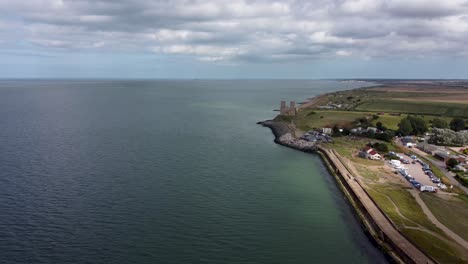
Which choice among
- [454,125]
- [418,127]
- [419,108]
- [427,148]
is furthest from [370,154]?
[419,108]

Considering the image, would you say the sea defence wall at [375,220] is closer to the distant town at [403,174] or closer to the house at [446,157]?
the distant town at [403,174]

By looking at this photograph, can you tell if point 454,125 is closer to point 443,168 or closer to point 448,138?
point 448,138

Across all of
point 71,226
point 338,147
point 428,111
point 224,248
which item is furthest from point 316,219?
point 428,111

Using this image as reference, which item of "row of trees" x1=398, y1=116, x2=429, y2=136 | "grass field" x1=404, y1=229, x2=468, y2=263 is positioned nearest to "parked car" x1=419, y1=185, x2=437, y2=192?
"grass field" x1=404, y1=229, x2=468, y2=263

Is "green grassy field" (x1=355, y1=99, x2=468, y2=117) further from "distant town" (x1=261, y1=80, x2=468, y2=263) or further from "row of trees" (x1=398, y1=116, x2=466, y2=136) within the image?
"row of trees" (x1=398, y1=116, x2=466, y2=136)

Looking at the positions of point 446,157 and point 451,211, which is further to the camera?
point 446,157

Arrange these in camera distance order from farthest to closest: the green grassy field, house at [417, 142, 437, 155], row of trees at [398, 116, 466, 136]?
the green grassy field, row of trees at [398, 116, 466, 136], house at [417, 142, 437, 155]
